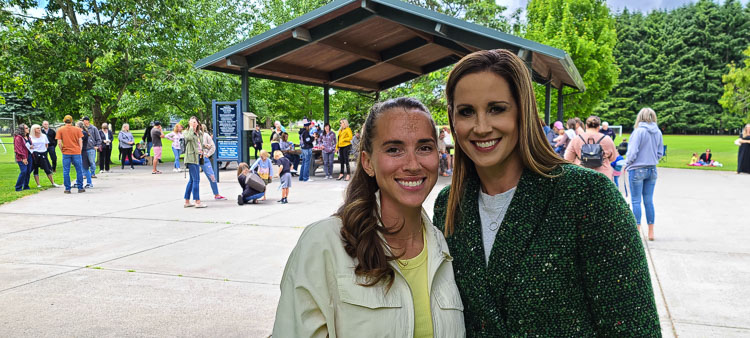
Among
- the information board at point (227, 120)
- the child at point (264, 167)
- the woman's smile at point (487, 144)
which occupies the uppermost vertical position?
the information board at point (227, 120)

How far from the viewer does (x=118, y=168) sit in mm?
20422

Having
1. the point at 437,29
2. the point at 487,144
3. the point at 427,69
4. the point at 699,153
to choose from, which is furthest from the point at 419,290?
the point at 699,153

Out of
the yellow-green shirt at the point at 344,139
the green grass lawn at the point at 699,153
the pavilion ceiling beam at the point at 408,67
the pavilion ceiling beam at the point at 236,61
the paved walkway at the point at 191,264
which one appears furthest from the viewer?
the green grass lawn at the point at 699,153

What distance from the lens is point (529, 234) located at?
5.10ft

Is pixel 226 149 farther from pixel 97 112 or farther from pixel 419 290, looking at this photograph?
pixel 419 290

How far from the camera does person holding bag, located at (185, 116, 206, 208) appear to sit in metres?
10.1

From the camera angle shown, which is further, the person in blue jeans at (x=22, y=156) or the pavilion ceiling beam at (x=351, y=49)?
the person in blue jeans at (x=22, y=156)

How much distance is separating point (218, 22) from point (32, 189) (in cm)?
→ 1911

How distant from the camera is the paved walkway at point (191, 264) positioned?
167 inches

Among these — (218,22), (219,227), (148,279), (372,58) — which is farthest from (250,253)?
(218,22)

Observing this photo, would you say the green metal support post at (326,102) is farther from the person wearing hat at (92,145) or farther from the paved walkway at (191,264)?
the person wearing hat at (92,145)

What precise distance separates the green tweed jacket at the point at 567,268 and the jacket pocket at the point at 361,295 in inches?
12.0

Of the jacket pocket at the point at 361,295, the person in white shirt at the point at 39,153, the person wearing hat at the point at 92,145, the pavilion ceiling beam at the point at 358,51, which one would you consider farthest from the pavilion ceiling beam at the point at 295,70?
the jacket pocket at the point at 361,295

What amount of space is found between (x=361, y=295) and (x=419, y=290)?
226 mm
